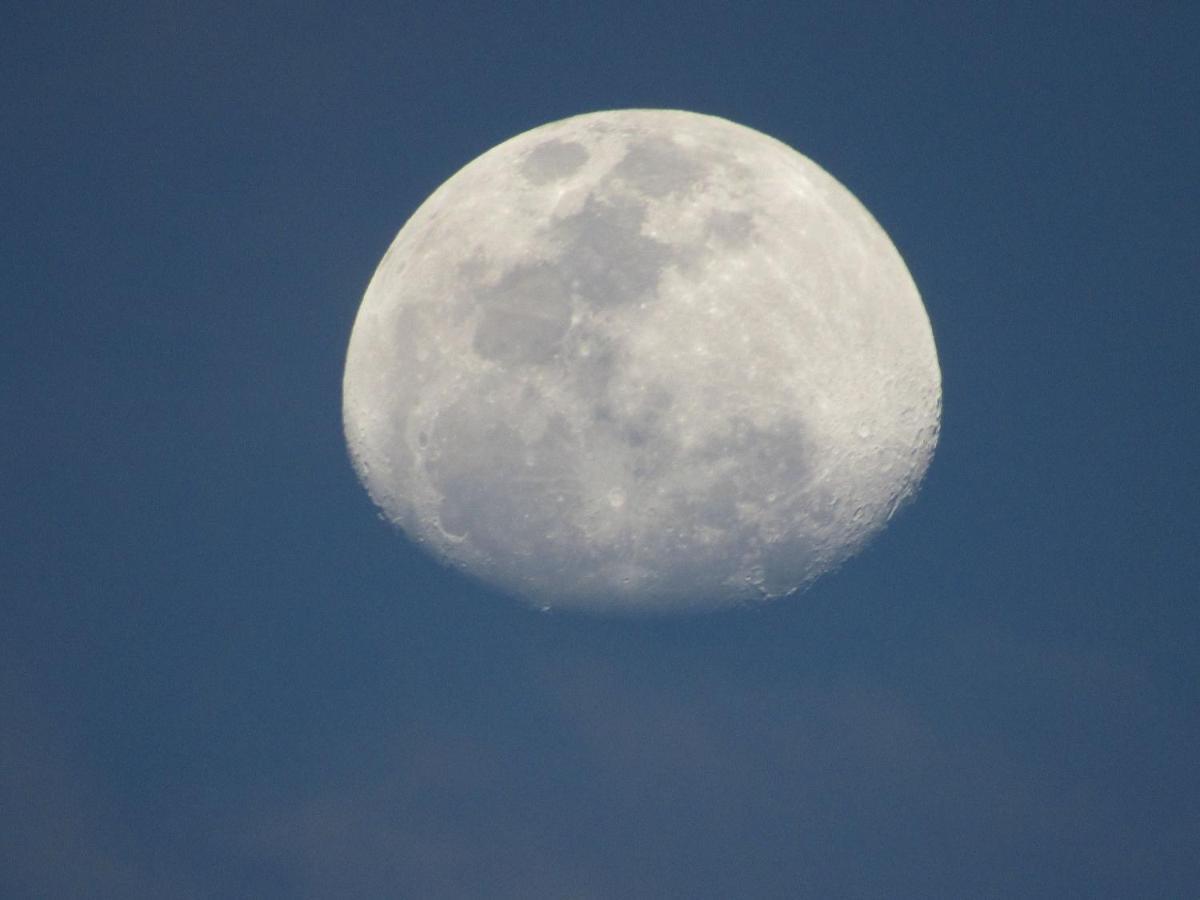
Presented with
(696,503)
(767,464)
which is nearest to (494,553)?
(696,503)

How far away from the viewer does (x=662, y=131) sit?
11859mm

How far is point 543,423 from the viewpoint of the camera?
407 inches

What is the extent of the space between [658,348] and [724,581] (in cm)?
226

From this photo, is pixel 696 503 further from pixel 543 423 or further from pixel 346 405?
pixel 346 405

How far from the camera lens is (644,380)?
10.2m

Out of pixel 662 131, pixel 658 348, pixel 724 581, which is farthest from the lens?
pixel 662 131

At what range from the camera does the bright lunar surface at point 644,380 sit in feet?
33.8

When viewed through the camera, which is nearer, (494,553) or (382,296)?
(494,553)

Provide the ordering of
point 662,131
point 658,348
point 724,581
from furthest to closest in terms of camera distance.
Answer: point 662,131 < point 724,581 < point 658,348

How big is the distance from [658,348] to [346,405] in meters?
3.77

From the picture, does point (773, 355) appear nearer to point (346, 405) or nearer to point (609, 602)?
point (609, 602)

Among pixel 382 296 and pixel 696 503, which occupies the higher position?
pixel 382 296

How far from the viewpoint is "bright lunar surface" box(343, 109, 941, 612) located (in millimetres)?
10312

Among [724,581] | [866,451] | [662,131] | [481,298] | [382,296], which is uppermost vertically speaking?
[662,131]
